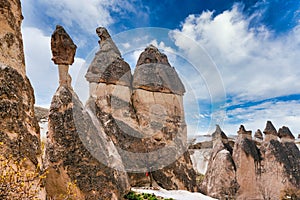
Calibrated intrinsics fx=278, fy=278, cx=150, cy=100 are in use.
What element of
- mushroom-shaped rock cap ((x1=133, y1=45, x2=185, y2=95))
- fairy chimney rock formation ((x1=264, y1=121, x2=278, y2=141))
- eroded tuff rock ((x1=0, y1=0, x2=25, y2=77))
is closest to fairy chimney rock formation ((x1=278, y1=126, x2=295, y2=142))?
fairy chimney rock formation ((x1=264, y1=121, x2=278, y2=141))

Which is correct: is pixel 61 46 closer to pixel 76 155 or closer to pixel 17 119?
pixel 76 155

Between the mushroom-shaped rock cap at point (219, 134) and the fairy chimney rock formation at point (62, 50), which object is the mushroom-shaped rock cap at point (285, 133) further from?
the fairy chimney rock formation at point (62, 50)

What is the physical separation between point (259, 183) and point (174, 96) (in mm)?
6052

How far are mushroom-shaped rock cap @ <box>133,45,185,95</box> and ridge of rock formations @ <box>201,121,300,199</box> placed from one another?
14.3 ft

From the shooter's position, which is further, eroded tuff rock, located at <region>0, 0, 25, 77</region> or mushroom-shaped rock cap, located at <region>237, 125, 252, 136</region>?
mushroom-shaped rock cap, located at <region>237, 125, 252, 136</region>

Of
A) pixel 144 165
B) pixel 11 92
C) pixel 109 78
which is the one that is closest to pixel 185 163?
pixel 144 165

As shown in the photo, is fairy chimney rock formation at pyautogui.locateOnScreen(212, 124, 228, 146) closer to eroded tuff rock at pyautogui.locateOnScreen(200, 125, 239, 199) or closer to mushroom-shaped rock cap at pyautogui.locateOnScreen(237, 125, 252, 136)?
eroded tuff rock at pyautogui.locateOnScreen(200, 125, 239, 199)

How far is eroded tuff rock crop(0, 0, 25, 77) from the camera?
14.3 feet

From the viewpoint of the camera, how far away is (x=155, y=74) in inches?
523

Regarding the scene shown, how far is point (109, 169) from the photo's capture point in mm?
6105

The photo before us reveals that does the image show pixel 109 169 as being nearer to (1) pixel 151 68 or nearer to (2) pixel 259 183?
(1) pixel 151 68

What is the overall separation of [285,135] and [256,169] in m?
2.54

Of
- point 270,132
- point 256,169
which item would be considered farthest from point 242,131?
point 256,169

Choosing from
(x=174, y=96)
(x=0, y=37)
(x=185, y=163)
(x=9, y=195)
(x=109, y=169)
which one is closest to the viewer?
(x=9, y=195)
